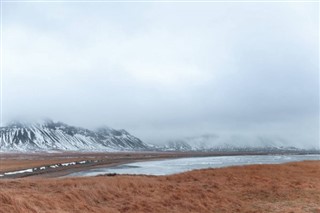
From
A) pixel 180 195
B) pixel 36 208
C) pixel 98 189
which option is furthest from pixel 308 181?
pixel 36 208

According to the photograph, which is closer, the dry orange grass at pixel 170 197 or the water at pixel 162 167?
the dry orange grass at pixel 170 197

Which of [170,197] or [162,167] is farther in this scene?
[162,167]

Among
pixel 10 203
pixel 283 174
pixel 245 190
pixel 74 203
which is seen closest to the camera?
pixel 10 203

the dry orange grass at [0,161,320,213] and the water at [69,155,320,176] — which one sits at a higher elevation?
Answer: the dry orange grass at [0,161,320,213]

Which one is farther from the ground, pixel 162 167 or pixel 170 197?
pixel 170 197

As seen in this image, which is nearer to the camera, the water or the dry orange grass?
the dry orange grass

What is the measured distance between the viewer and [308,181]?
92.5ft

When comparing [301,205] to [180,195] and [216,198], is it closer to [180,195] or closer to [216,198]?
[216,198]

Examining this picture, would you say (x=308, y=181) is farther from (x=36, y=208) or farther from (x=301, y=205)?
(x=36, y=208)

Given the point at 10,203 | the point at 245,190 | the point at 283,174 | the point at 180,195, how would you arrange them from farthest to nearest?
1. the point at 283,174
2. the point at 245,190
3. the point at 180,195
4. the point at 10,203

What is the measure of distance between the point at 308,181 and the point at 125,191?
49.5 ft

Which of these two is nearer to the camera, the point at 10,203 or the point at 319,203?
the point at 10,203

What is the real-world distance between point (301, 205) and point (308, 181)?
8.93 metres

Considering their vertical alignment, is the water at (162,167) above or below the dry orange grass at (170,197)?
below
